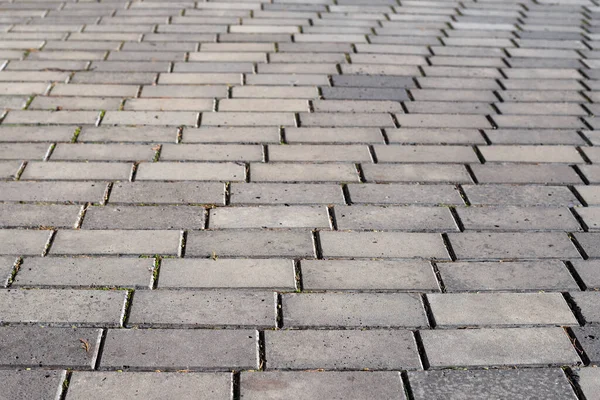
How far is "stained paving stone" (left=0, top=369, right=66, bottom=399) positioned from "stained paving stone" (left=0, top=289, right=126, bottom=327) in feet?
0.72

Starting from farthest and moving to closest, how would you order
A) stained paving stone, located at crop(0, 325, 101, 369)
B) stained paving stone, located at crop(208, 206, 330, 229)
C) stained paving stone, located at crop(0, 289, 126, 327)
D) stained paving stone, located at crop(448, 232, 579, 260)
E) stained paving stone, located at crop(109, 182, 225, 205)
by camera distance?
1. stained paving stone, located at crop(109, 182, 225, 205)
2. stained paving stone, located at crop(208, 206, 330, 229)
3. stained paving stone, located at crop(448, 232, 579, 260)
4. stained paving stone, located at crop(0, 289, 126, 327)
5. stained paving stone, located at crop(0, 325, 101, 369)

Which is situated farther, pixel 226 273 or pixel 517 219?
pixel 517 219

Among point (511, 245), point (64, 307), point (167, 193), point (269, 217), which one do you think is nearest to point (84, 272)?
point (64, 307)

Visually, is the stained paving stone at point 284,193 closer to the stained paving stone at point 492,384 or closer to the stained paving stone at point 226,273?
the stained paving stone at point 226,273

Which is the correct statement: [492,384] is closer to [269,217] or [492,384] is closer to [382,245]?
[382,245]

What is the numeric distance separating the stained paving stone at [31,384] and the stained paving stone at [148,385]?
0.14 feet

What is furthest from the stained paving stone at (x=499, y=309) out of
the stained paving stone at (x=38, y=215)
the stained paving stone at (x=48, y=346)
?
the stained paving stone at (x=38, y=215)

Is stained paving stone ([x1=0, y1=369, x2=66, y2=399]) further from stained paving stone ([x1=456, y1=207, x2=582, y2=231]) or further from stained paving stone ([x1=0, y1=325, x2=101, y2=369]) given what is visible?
stained paving stone ([x1=456, y1=207, x2=582, y2=231])

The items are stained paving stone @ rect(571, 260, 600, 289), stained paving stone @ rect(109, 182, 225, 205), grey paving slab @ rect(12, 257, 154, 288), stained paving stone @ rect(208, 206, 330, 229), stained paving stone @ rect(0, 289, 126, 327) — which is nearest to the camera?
stained paving stone @ rect(0, 289, 126, 327)

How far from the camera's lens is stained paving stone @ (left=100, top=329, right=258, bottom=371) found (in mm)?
2148

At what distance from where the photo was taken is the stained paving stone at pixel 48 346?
2139 mm

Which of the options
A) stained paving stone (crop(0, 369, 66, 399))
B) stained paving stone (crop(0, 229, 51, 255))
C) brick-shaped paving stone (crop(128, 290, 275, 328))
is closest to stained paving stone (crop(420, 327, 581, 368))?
brick-shaped paving stone (crop(128, 290, 275, 328))

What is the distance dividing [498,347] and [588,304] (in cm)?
42

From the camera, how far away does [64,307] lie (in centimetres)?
236
